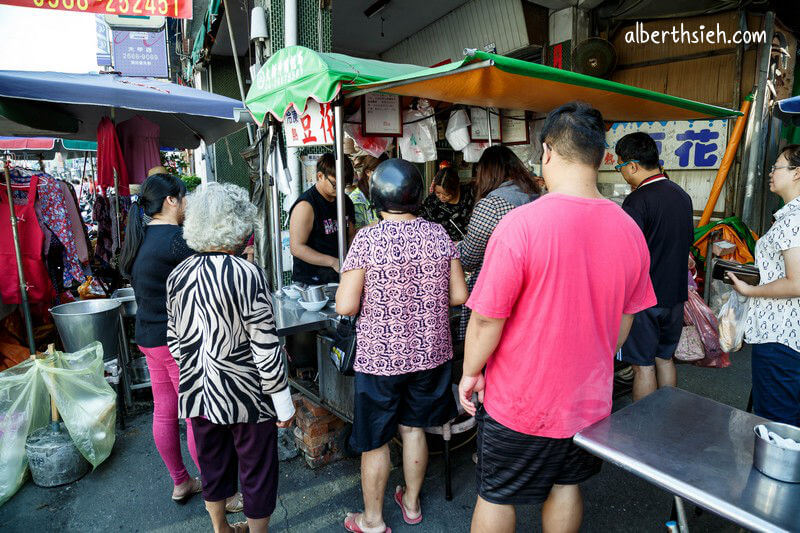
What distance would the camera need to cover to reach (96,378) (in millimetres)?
3271

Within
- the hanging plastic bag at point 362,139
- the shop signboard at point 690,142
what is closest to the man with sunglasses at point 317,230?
the hanging plastic bag at point 362,139

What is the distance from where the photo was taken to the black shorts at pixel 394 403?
93.3 inches

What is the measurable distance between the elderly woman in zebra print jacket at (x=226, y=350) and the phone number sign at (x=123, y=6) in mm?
2924

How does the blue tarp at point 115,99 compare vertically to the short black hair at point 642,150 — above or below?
above

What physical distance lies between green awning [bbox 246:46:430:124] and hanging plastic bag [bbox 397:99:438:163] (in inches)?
16.3

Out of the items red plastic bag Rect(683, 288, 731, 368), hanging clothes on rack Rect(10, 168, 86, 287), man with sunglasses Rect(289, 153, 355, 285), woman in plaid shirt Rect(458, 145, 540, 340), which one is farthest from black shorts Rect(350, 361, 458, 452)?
hanging clothes on rack Rect(10, 168, 86, 287)

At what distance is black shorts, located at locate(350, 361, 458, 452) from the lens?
7.77 feet

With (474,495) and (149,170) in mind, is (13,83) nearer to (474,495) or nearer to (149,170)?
(149,170)

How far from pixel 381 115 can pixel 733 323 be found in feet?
8.73

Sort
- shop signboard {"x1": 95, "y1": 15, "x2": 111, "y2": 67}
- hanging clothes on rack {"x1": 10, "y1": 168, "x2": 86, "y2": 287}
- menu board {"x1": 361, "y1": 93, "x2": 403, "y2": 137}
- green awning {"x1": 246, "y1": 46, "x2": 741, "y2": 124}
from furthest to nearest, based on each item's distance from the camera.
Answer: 1. shop signboard {"x1": 95, "y1": 15, "x2": 111, "y2": 67}
2. hanging clothes on rack {"x1": 10, "y1": 168, "x2": 86, "y2": 287}
3. menu board {"x1": 361, "y1": 93, "x2": 403, "y2": 137}
4. green awning {"x1": 246, "y1": 46, "x2": 741, "y2": 124}

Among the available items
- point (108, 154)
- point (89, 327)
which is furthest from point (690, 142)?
point (89, 327)

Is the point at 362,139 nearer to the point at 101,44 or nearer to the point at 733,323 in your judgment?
the point at 733,323

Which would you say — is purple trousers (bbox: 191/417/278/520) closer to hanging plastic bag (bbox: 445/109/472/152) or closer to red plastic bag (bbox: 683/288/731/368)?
hanging plastic bag (bbox: 445/109/472/152)

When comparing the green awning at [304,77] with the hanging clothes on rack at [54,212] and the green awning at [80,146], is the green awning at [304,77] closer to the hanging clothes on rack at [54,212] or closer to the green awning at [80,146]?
the hanging clothes on rack at [54,212]
